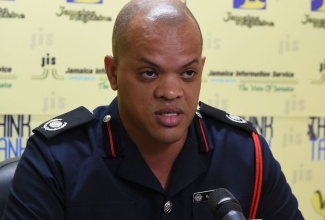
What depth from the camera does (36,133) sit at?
1.14m

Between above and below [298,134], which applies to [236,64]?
above

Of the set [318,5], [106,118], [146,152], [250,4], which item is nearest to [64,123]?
[106,118]

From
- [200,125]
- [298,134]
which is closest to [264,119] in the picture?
[298,134]

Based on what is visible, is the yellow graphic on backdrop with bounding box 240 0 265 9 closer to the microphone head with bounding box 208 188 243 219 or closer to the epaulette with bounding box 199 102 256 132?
the epaulette with bounding box 199 102 256 132

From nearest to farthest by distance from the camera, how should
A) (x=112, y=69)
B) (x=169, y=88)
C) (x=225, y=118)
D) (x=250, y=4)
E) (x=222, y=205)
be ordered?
(x=222, y=205), (x=169, y=88), (x=112, y=69), (x=225, y=118), (x=250, y=4)

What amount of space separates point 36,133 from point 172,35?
0.37 m

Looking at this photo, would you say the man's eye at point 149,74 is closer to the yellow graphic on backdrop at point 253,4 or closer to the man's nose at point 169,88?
the man's nose at point 169,88

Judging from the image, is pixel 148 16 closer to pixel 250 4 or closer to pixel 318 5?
pixel 250 4

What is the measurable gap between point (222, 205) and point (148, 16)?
46cm

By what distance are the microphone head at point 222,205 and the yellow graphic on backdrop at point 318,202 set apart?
1.64 metres

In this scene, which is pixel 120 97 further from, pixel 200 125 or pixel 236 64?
pixel 236 64

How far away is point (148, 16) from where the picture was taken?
1059 millimetres

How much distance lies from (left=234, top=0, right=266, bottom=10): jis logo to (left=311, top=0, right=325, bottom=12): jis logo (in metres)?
0.21

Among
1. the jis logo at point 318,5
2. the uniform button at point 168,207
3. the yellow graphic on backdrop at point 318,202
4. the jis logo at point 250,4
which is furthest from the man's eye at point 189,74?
the yellow graphic on backdrop at point 318,202
